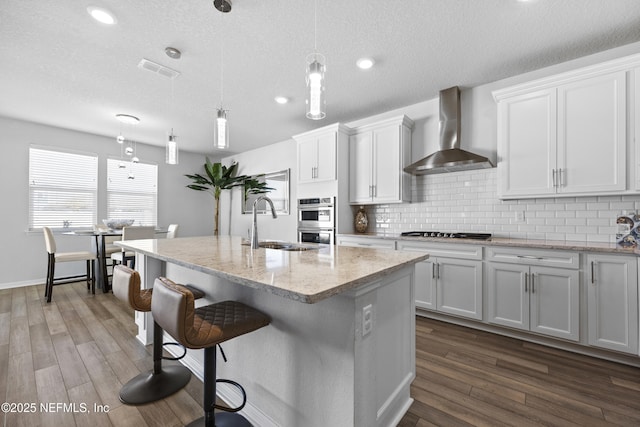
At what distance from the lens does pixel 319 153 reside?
4.06 m

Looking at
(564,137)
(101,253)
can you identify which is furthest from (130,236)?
(564,137)

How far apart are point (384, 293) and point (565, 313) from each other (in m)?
2.03

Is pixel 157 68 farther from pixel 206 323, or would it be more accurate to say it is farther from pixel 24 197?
pixel 24 197

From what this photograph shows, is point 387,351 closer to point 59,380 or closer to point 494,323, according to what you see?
point 494,323

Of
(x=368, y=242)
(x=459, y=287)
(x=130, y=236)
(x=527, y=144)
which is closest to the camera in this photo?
(x=527, y=144)

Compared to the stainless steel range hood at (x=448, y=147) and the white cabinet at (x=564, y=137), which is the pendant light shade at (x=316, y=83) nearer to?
the stainless steel range hood at (x=448, y=147)

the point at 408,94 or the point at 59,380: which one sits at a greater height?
the point at 408,94

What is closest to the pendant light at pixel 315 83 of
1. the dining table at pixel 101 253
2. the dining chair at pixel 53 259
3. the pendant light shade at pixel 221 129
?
the pendant light shade at pixel 221 129

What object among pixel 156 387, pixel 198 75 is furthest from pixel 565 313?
pixel 198 75

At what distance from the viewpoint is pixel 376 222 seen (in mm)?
4113

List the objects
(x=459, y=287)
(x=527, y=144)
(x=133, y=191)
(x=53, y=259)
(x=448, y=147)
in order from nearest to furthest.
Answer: (x=527, y=144) → (x=459, y=287) → (x=448, y=147) → (x=53, y=259) → (x=133, y=191)

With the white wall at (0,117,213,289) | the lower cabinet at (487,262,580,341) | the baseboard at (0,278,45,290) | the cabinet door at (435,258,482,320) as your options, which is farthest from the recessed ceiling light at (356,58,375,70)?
the baseboard at (0,278,45,290)

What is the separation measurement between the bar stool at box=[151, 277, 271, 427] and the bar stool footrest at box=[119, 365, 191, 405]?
1.42 ft

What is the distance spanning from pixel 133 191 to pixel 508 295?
21.2 ft
